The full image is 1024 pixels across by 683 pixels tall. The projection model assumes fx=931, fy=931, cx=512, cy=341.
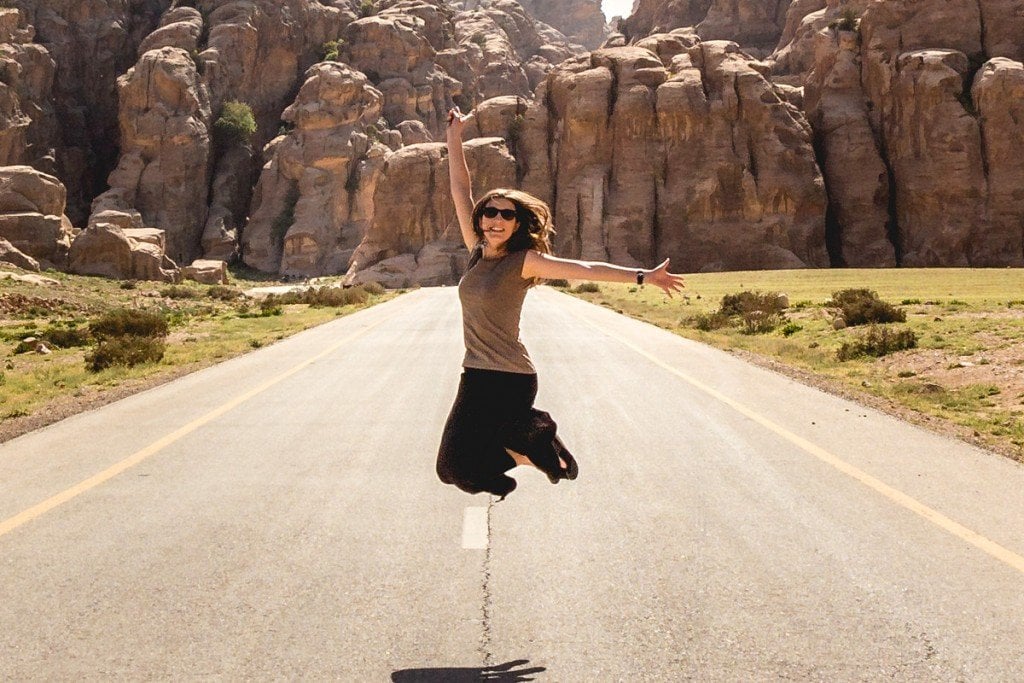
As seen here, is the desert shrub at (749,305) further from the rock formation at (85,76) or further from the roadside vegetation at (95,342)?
the rock formation at (85,76)

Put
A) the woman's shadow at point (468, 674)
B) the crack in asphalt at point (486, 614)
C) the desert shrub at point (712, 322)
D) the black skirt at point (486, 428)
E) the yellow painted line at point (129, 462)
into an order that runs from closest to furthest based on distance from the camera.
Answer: the woman's shadow at point (468, 674), the crack in asphalt at point (486, 614), the black skirt at point (486, 428), the yellow painted line at point (129, 462), the desert shrub at point (712, 322)

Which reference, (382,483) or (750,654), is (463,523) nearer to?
(382,483)

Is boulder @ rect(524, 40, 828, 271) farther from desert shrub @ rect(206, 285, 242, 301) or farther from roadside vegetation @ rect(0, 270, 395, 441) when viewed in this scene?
roadside vegetation @ rect(0, 270, 395, 441)

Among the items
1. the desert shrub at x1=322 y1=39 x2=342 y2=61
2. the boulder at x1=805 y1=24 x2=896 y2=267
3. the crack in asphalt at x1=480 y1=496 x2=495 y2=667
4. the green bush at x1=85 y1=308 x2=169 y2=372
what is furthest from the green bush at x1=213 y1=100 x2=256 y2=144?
the crack in asphalt at x1=480 y1=496 x2=495 y2=667

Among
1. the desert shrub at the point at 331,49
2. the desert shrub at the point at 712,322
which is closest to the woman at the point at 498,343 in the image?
the desert shrub at the point at 712,322

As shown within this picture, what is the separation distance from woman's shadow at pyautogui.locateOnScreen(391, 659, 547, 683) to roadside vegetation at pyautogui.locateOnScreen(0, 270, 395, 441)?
7806mm

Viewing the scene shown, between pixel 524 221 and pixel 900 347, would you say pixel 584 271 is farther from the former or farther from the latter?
pixel 900 347

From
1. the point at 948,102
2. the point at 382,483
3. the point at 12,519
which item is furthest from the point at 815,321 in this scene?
the point at 948,102

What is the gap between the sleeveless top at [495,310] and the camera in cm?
504

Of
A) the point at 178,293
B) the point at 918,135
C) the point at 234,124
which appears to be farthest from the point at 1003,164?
the point at 234,124

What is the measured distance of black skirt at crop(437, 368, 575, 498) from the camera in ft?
16.8

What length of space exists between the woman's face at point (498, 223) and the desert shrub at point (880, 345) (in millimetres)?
14303

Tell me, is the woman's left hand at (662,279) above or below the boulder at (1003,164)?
below

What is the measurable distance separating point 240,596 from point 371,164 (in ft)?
301
